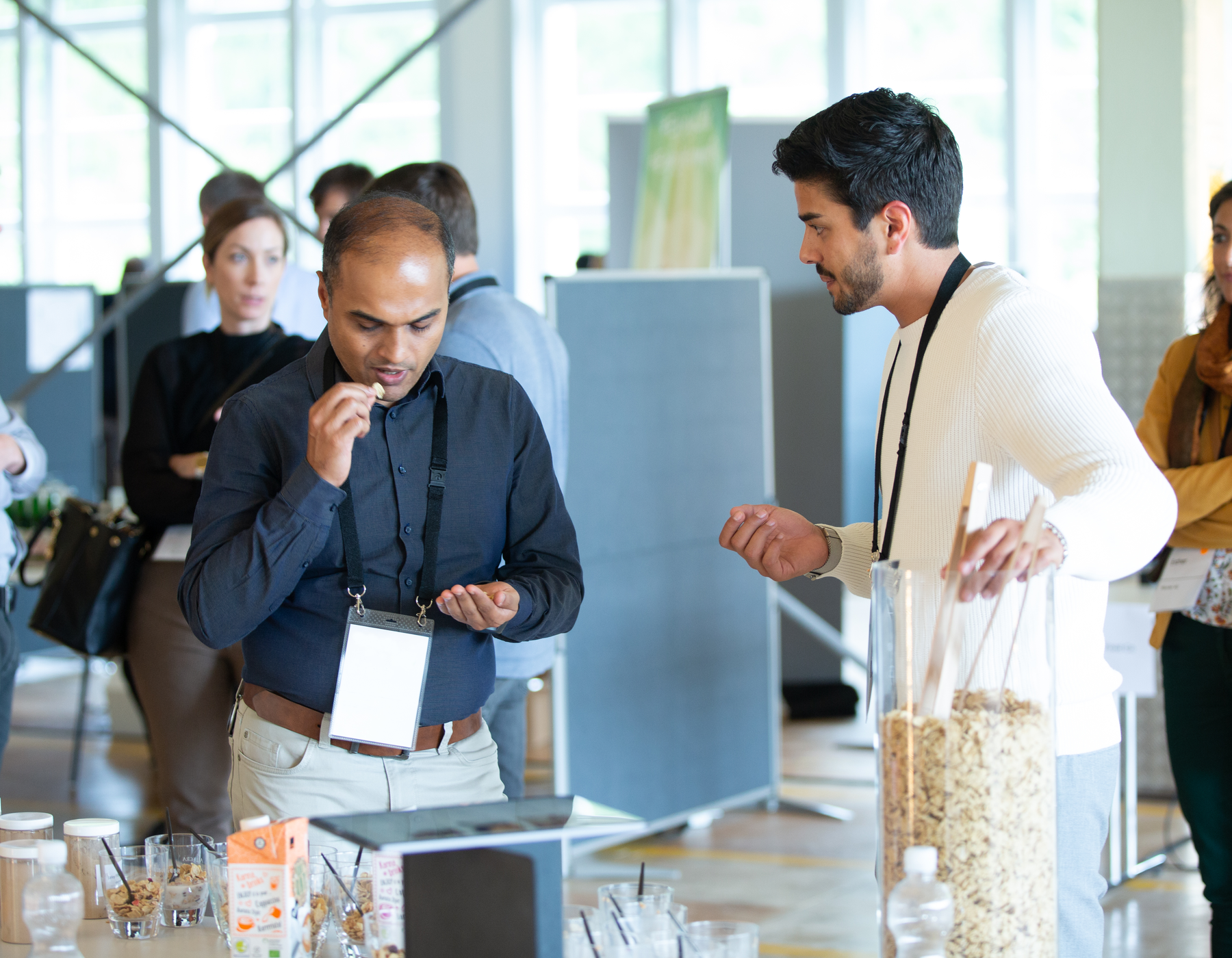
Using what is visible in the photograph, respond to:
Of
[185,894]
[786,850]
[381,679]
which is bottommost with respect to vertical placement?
[786,850]

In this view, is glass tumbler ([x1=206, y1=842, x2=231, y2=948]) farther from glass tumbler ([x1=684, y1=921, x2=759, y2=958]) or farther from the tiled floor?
the tiled floor

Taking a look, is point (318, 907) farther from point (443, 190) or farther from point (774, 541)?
point (443, 190)

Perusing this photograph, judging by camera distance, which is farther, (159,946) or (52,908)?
(159,946)

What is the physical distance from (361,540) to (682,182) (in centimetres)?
439

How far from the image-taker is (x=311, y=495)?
1.47m

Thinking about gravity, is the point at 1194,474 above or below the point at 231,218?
below

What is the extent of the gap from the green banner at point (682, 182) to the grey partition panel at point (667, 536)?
1.37m

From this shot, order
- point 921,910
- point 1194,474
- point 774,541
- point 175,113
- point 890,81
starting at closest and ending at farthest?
point 921,910
point 774,541
point 1194,474
point 890,81
point 175,113

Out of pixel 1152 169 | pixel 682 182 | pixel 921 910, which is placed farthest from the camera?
pixel 682 182

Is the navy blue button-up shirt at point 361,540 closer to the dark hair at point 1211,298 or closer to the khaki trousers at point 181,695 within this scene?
the khaki trousers at point 181,695

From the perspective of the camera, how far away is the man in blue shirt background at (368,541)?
60.3 inches

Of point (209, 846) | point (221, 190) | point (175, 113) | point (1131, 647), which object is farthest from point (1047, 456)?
point (175, 113)

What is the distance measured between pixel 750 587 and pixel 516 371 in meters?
1.95

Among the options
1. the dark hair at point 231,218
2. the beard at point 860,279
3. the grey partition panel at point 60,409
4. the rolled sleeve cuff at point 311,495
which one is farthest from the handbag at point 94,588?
the grey partition panel at point 60,409
